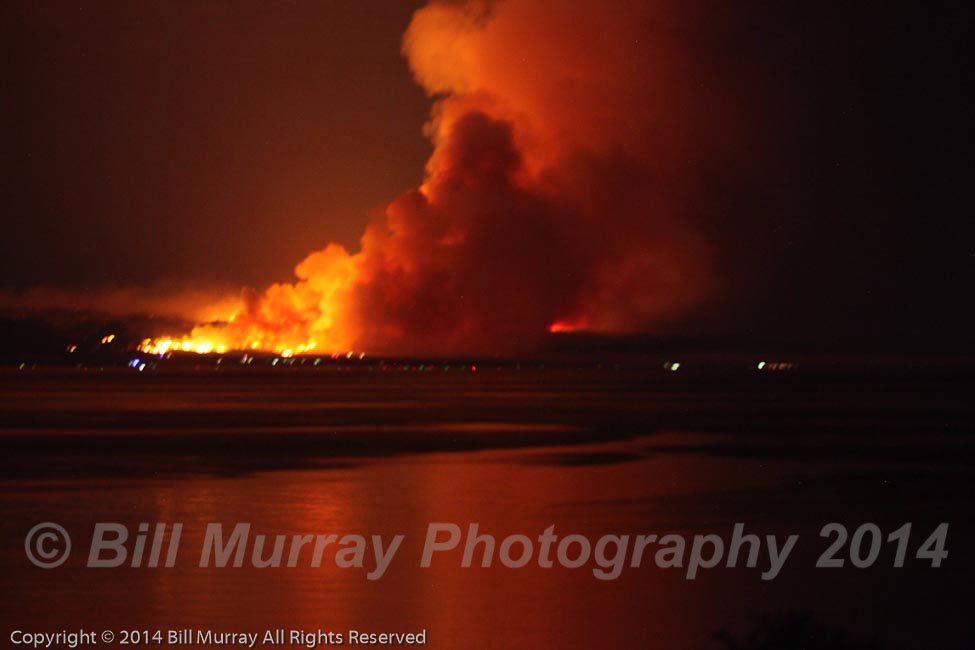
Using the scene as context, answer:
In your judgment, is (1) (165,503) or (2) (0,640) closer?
(2) (0,640)

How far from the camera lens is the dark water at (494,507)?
45.9 feet

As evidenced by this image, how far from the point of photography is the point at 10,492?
→ 80.1 ft

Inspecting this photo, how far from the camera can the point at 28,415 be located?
48344mm

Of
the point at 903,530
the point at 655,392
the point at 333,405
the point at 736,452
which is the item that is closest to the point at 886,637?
the point at 903,530

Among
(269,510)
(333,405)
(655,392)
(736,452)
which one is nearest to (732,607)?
(269,510)

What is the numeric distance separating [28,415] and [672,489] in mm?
31731

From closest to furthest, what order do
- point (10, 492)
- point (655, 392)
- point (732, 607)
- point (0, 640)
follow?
point (0, 640)
point (732, 607)
point (10, 492)
point (655, 392)

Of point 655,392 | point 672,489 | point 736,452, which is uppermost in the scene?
point 655,392

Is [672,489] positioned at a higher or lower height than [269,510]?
higher

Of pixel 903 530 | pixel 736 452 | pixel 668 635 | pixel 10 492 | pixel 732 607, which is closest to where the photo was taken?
pixel 668 635

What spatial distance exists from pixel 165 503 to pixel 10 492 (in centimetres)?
379

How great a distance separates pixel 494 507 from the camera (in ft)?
72.3

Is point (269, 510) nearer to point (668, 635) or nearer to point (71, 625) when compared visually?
point (71, 625)

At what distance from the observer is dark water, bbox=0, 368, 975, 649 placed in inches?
551
